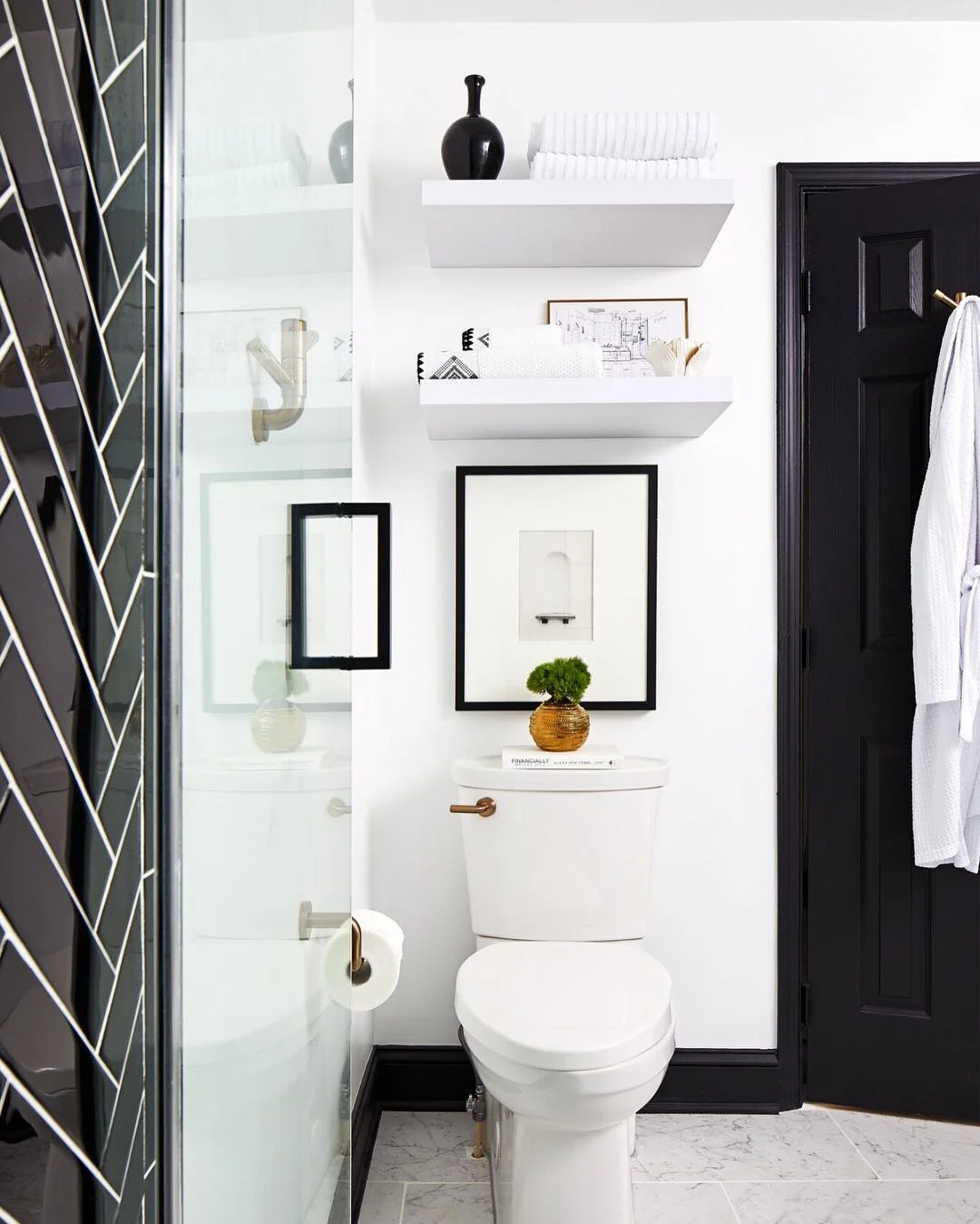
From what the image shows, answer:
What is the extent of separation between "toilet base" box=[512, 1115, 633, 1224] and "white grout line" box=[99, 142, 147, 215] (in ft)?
4.78

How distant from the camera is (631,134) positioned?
6.21 feet

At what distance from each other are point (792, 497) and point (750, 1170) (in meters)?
1.44

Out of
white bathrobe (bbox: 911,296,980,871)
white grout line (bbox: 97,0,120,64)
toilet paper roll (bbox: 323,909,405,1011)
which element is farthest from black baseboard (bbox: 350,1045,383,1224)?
white grout line (bbox: 97,0,120,64)

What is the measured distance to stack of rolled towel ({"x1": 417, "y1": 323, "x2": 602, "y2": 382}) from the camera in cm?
188

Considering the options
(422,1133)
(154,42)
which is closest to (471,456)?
(422,1133)

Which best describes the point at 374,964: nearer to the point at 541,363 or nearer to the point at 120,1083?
the point at 120,1083

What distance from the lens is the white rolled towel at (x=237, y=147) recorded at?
451 mm

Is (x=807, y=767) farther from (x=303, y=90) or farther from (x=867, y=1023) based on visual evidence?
(x=303, y=90)

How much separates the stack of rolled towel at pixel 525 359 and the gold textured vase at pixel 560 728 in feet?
2.31

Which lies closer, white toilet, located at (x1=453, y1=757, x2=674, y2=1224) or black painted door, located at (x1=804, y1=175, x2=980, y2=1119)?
white toilet, located at (x1=453, y1=757, x2=674, y2=1224)

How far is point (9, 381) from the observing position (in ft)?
1.08

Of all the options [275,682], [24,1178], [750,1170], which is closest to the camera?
[24,1178]

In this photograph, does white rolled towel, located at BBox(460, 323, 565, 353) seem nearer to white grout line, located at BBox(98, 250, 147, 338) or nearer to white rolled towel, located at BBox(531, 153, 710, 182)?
white rolled towel, located at BBox(531, 153, 710, 182)

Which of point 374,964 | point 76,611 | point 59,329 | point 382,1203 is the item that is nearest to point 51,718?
point 76,611
